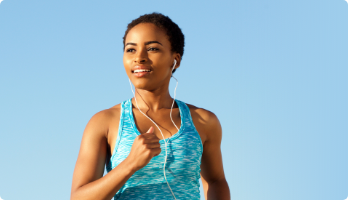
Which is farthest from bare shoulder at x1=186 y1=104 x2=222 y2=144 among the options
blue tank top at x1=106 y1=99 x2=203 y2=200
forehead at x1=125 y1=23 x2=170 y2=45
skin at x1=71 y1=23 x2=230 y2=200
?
forehead at x1=125 y1=23 x2=170 y2=45

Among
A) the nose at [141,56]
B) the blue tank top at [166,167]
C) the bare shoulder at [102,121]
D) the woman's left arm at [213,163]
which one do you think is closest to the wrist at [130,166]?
the blue tank top at [166,167]

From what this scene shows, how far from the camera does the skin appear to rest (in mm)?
2709

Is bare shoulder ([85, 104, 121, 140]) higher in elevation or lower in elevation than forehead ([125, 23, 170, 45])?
lower

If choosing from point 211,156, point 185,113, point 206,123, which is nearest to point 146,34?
point 185,113

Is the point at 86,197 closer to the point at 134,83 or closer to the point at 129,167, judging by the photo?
the point at 129,167

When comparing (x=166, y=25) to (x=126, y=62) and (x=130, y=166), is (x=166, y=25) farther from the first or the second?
(x=130, y=166)

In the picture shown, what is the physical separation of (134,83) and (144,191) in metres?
0.87

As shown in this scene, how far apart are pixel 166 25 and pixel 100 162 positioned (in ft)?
4.23

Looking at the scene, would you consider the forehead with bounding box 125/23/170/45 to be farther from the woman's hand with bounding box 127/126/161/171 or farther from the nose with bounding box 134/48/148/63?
the woman's hand with bounding box 127/126/161/171

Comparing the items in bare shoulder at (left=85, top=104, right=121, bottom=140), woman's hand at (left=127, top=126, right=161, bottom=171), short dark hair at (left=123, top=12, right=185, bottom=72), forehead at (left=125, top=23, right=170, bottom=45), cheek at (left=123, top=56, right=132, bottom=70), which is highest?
short dark hair at (left=123, top=12, right=185, bottom=72)

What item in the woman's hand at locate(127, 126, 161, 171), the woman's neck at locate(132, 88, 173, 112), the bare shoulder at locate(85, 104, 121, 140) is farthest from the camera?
the woman's neck at locate(132, 88, 173, 112)

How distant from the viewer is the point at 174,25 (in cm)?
355

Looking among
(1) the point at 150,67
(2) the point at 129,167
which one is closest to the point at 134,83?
(1) the point at 150,67

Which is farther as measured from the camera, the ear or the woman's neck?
the ear
